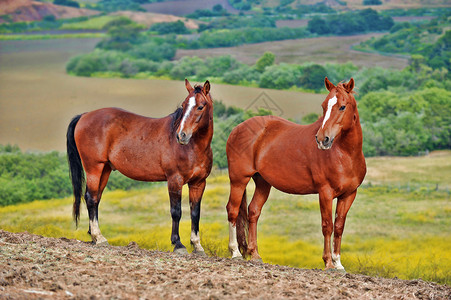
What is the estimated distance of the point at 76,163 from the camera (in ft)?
30.3

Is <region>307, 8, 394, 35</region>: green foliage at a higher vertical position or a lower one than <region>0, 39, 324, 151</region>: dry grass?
higher

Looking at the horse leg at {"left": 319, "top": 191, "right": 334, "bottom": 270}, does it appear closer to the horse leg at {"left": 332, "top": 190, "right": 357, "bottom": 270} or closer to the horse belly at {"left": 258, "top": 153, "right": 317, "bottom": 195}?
the horse leg at {"left": 332, "top": 190, "right": 357, "bottom": 270}

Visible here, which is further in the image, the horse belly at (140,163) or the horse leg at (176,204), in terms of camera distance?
the horse belly at (140,163)

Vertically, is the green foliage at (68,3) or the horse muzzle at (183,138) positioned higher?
the green foliage at (68,3)

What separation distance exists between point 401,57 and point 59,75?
573 inches

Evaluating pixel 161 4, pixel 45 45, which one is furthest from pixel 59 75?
pixel 161 4

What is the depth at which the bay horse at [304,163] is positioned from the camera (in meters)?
6.84

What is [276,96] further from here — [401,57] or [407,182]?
[407,182]

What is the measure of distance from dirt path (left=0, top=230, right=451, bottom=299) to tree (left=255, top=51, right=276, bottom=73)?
17826 millimetres

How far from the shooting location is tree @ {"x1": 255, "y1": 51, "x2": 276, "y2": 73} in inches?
978

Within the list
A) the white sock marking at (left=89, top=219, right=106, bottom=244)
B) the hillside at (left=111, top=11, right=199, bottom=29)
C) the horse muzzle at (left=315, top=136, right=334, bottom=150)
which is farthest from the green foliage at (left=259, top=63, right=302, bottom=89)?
the horse muzzle at (left=315, top=136, right=334, bottom=150)

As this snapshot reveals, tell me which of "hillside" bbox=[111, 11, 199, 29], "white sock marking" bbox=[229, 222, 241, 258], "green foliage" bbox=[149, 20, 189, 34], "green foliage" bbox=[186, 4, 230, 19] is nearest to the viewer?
"white sock marking" bbox=[229, 222, 241, 258]

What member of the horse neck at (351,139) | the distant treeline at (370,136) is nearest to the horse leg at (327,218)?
the horse neck at (351,139)

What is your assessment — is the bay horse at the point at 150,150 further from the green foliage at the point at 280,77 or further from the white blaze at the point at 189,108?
the green foliage at the point at 280,77
